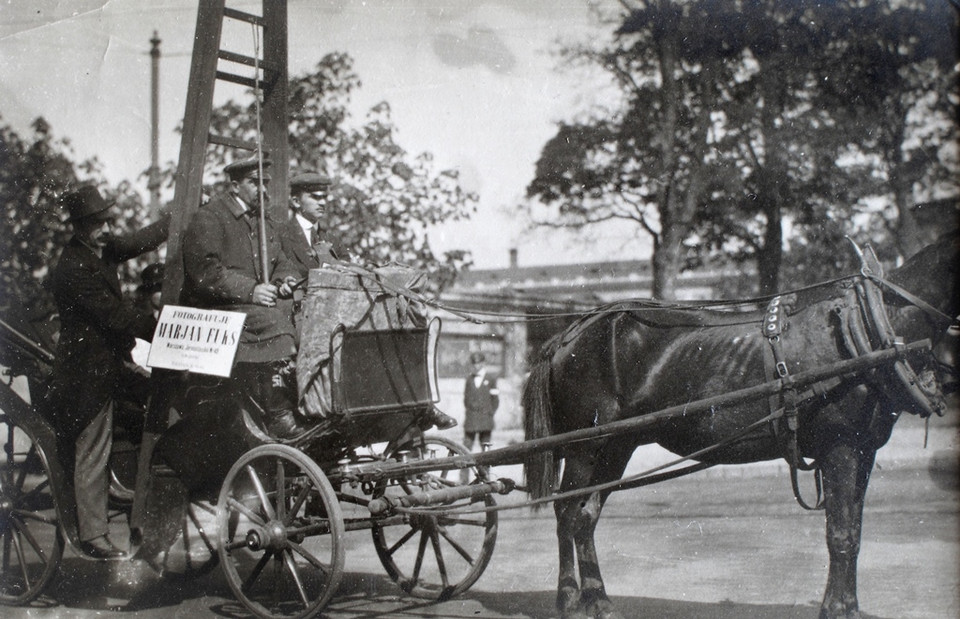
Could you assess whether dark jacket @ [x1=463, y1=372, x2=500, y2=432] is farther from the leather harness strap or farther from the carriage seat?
the leather harness strap

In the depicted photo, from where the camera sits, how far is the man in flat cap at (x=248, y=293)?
16.3 feet

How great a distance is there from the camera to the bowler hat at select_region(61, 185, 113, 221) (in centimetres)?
543

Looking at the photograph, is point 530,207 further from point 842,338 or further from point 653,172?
point 842,338

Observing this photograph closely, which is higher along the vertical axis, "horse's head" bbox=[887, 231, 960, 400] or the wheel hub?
"horse's head" bbox=[887, 231, 960, 400]

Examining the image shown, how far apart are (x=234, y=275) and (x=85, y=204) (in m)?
1.22

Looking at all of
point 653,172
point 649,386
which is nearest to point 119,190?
point 649,386

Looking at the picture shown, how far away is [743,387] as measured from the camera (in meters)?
4.75

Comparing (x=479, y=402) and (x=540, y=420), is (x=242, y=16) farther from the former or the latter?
(x=479, y=402)

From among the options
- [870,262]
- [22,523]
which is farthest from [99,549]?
[870,262]

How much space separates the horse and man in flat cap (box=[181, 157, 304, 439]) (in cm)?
150

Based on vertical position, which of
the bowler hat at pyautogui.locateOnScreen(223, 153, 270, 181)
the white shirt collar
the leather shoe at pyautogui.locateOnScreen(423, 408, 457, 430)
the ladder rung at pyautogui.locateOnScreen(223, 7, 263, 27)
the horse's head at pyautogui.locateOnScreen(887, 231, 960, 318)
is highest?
the ladder rung at pyautogui.locateOnScreen(223, 7, 263, 27)

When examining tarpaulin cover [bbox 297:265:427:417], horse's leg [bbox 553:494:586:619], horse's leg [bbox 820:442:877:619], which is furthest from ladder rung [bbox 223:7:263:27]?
horse's leg [bbox 820:442:877:619]

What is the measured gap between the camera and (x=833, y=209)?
48.4 feet

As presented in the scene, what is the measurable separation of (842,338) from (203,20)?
4.22 m
